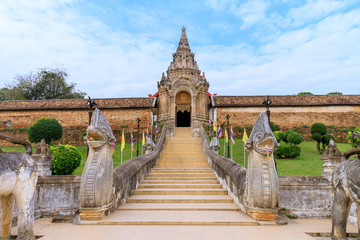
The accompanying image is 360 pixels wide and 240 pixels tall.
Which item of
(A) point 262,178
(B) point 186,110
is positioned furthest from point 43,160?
(B) point 186,110

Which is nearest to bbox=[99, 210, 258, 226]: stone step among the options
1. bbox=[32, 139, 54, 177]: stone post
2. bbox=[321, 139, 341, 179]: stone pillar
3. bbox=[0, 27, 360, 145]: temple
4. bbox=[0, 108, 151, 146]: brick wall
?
bbox=[32, 139, 54, 177]: stone post

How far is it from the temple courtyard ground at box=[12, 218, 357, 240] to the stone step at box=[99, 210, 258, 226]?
0.15m

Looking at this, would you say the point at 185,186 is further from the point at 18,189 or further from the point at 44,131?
the point at 44,131

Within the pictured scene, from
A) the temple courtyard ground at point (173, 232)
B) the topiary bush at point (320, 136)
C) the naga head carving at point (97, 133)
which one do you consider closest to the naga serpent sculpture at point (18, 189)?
the temple courtyard ground at point (173, 232)

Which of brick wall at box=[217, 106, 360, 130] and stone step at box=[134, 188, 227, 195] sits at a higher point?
brick wall at box=[217, 106, 360, 130]

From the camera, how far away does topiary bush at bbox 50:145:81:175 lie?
980cm

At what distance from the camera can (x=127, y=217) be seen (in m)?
5.15

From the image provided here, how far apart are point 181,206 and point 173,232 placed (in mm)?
1714

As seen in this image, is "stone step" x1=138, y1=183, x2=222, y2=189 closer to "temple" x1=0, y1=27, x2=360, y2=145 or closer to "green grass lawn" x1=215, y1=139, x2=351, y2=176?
"green grass lawn" x1=215, y1=139, x2=351, y2=176

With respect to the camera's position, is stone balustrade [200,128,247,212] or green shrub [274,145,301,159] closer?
stone balustrade [200,128,247,212]

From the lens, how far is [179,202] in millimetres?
6492

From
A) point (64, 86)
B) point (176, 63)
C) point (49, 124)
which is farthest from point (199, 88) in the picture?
point (64, 86)

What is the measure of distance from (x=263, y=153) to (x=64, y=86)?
40432mm

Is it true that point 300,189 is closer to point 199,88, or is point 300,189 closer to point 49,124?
point 199,88
